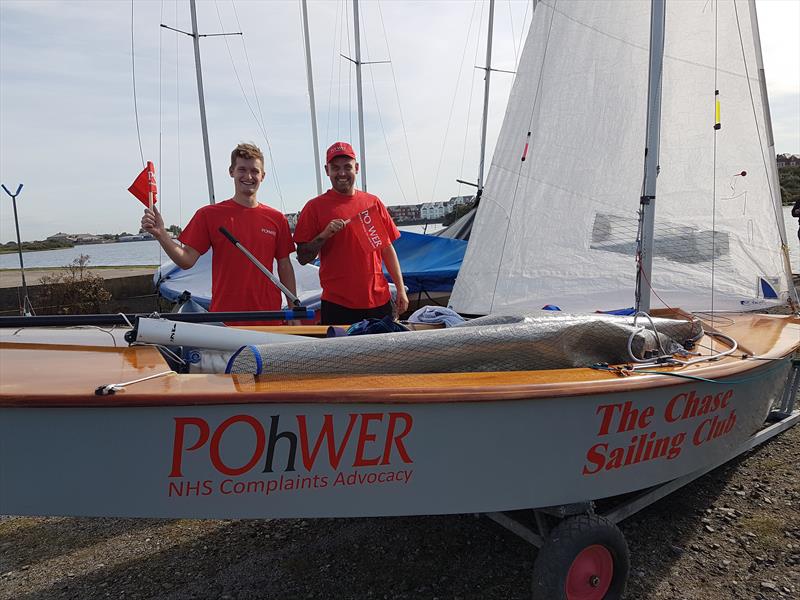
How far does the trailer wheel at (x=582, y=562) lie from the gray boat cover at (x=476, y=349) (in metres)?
0.64

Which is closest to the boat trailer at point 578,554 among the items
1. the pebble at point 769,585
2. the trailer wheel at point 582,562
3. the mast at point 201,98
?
the trailer wheel at point 582,562

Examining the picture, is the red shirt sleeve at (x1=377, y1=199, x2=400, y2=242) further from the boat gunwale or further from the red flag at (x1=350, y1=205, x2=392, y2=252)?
the boat gunwale

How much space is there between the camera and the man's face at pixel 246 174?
3410 millimetres

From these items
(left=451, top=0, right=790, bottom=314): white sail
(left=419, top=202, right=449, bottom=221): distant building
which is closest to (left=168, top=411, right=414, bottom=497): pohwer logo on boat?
(left=451, top=0, right=790, bottom=314): white sail

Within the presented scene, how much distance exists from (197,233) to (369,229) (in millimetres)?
995

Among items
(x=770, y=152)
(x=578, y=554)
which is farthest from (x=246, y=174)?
(x=770, y=152)

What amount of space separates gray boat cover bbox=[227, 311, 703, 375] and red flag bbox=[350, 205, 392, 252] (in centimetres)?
107

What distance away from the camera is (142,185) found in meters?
3.03

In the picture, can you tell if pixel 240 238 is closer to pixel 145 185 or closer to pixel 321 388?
pixel 145 185

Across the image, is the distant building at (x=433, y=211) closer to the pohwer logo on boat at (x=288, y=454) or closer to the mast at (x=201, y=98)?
the mast at (x=201, y=98)

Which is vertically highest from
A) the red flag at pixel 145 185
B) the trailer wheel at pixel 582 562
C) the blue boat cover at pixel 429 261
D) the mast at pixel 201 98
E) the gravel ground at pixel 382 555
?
the mast at pixel 201 98

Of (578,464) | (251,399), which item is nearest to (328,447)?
(251,399)

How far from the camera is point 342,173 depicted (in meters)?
3.58

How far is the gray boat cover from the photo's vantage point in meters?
2.14
